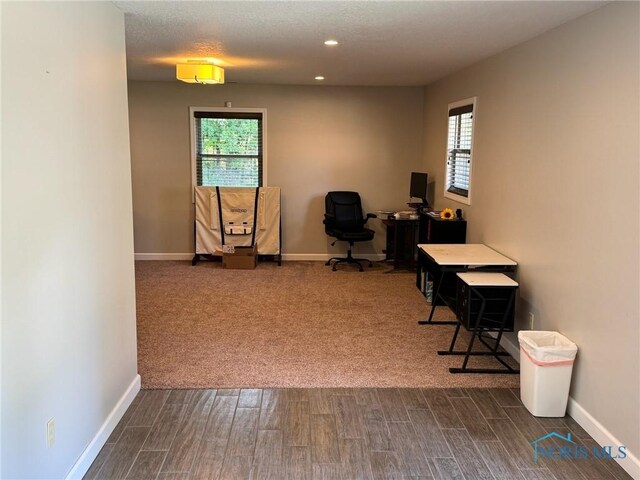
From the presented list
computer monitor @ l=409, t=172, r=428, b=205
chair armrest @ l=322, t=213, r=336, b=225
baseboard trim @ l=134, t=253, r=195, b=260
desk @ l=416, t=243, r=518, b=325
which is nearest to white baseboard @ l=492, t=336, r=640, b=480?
desk @ l=416, t=243, r=518, b=325

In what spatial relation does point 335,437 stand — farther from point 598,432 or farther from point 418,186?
point 418,186

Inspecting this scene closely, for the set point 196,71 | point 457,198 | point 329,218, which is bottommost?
point 329,218

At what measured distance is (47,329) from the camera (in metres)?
2.16

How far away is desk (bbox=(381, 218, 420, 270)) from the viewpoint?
6.76 m

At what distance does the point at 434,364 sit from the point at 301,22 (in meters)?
2.52

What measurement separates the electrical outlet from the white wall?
1.3 inches

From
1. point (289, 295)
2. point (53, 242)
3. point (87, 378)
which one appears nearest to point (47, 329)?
point (53, 242)

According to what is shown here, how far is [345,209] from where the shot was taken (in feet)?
23.7

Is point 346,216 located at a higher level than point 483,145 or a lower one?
lower

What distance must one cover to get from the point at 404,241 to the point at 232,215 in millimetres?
2251

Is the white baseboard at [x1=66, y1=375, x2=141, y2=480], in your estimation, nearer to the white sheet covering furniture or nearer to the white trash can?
the white trash can

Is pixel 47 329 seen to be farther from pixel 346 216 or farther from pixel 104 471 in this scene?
pixel 346 216

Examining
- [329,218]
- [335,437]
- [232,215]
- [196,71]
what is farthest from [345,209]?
[335,437]

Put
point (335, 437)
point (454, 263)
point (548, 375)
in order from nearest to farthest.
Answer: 1. point (335, 437)
2. point (548, 375)
3. point (454, 263)
